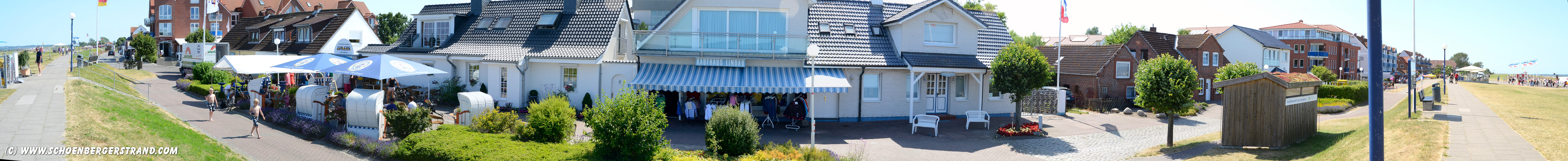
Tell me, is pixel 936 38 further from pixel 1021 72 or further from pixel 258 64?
pixel 258 64

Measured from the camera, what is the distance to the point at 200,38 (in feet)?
167

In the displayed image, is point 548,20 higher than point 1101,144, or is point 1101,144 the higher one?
point 548,20

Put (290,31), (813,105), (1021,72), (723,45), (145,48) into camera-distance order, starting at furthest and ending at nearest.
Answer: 1. (145,48)
2. (290,31)
3. (723,45)
4. (1021,72)
5. (813,105)

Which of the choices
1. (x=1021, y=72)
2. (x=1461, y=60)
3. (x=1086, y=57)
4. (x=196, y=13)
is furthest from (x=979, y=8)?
(x=1461, y=60)

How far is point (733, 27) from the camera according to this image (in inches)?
804

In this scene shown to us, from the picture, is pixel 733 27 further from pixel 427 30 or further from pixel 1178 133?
pixel 427 30

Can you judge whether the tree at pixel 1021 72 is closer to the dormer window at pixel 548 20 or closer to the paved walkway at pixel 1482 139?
the paved walkway at pixel 1482 139

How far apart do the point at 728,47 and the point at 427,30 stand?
1435 cm

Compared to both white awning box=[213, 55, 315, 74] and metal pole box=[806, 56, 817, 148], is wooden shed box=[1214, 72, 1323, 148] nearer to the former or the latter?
metal pole box=[806, 56, 817, 148]

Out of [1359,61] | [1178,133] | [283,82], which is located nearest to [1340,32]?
[1359,61]

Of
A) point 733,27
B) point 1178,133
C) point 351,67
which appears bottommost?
point 1178,133

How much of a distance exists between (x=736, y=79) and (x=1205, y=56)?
33597mm

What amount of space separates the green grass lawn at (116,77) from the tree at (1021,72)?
21.3 metres

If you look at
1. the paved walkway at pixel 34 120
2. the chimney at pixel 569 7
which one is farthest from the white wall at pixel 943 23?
the paved walkway at pixel 34 120
